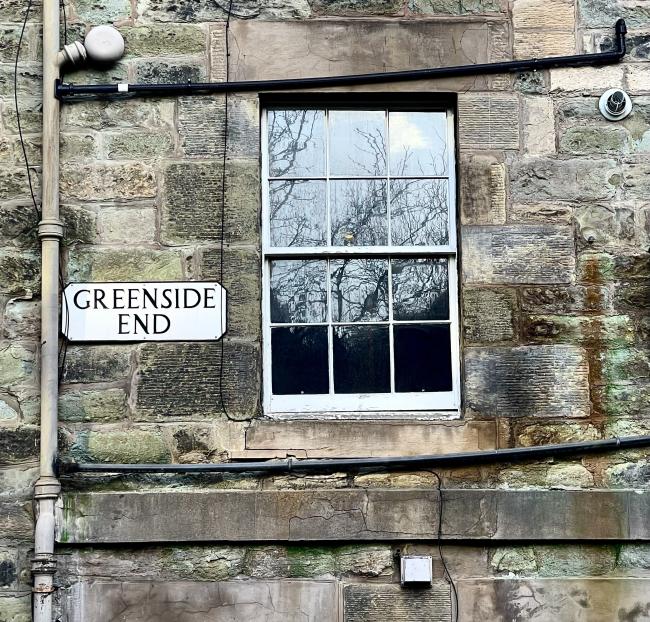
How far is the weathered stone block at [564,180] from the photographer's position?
597 cm

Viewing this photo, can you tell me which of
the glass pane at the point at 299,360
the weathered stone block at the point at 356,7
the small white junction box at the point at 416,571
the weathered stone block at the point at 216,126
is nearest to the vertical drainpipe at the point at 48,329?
the weathered stone block at the point at 216,126

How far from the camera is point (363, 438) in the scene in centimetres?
570

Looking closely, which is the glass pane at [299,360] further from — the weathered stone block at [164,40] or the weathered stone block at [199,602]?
the weathered stone block at [164,40]

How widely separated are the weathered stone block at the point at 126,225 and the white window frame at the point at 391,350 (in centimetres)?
60

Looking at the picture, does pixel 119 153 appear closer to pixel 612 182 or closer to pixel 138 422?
pixel 138 422

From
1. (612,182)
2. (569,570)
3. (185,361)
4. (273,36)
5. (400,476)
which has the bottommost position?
(569,570)

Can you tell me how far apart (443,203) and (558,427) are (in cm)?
133

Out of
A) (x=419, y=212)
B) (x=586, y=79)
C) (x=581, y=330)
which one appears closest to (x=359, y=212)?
(x=419, y=212)

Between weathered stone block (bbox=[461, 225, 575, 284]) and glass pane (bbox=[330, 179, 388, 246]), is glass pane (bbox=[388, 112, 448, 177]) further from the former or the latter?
weathered stone block (bbox=[461, 225, 575, 284])

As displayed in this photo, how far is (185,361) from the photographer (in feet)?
18.9

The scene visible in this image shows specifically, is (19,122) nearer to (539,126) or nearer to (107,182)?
(107,182)

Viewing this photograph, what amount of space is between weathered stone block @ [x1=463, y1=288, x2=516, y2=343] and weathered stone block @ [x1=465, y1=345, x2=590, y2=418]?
7 cm

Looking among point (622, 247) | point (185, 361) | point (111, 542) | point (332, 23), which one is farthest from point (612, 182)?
point (111, 542)

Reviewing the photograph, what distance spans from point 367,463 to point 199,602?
1.06 meters
